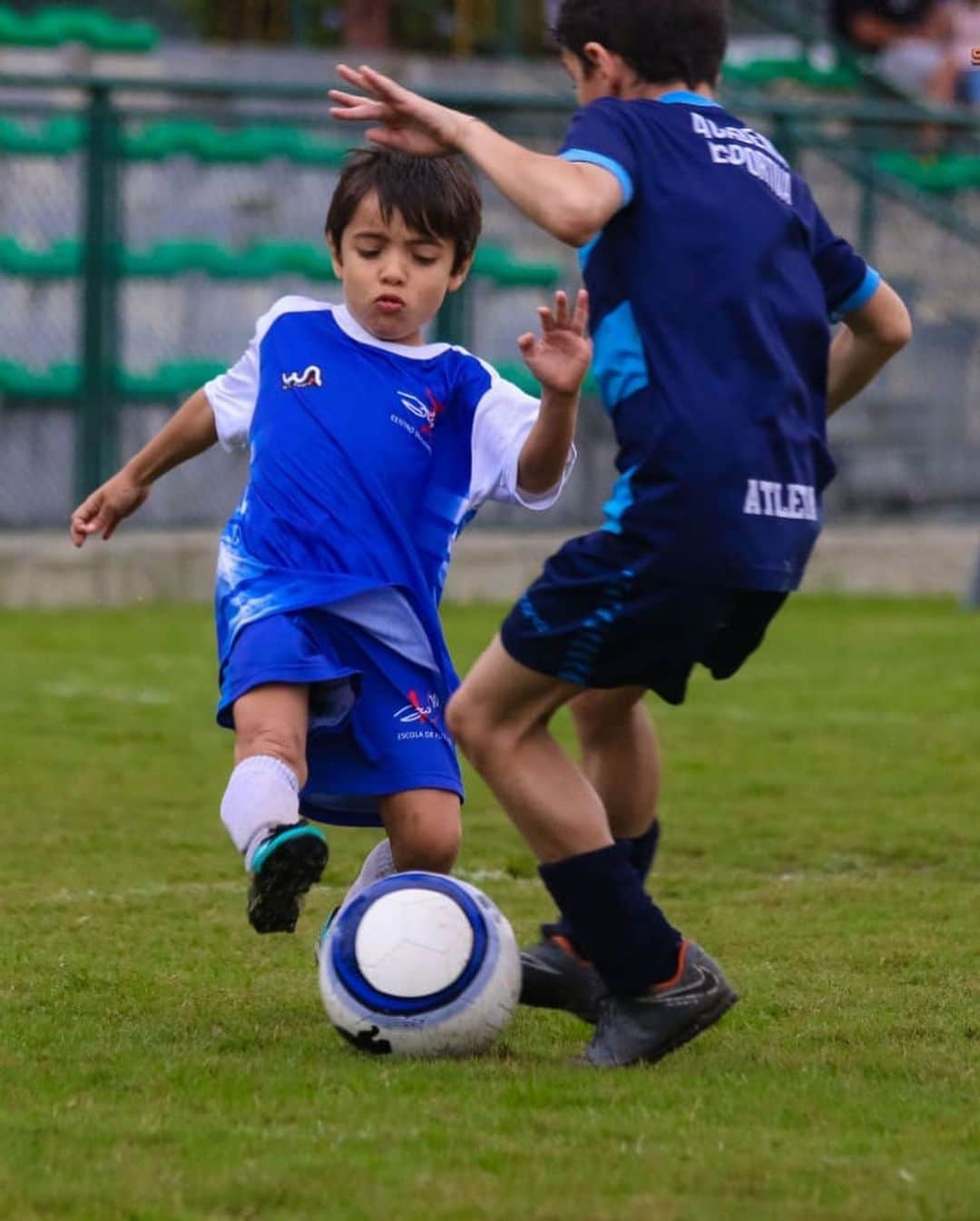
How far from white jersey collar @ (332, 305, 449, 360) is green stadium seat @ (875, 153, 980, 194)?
1069cm

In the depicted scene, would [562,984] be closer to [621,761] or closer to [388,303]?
[621,761]

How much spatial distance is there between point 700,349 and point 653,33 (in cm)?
54

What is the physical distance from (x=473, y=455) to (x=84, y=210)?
8.76 m

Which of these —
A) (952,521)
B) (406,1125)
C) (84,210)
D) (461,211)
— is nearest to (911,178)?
(952,521)

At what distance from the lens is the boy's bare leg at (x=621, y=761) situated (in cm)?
452

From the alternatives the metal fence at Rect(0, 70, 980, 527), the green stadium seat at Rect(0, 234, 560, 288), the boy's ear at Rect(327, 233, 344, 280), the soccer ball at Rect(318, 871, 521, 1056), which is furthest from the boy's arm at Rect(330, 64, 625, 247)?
the green stadium seat at Rect(0, 234, 560, 288)

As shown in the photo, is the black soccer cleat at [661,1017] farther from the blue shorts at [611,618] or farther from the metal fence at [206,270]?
the metal fence at [206,270]

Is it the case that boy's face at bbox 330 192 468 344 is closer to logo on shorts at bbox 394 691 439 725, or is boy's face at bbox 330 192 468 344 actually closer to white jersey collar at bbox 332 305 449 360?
A: white jersey collar at bbox 332 305 449 360

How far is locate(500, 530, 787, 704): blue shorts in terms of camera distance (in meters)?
3.79

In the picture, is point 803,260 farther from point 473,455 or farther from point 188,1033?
point 188,1033

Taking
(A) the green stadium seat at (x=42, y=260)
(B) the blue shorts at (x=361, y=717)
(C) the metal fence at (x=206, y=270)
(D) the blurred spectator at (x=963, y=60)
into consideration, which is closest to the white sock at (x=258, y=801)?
(B) the blue shorts at (x=361, y=717)

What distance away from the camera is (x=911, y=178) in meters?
15.1

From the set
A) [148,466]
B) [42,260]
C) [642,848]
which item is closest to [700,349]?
[642,848]

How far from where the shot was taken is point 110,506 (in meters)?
4.78
